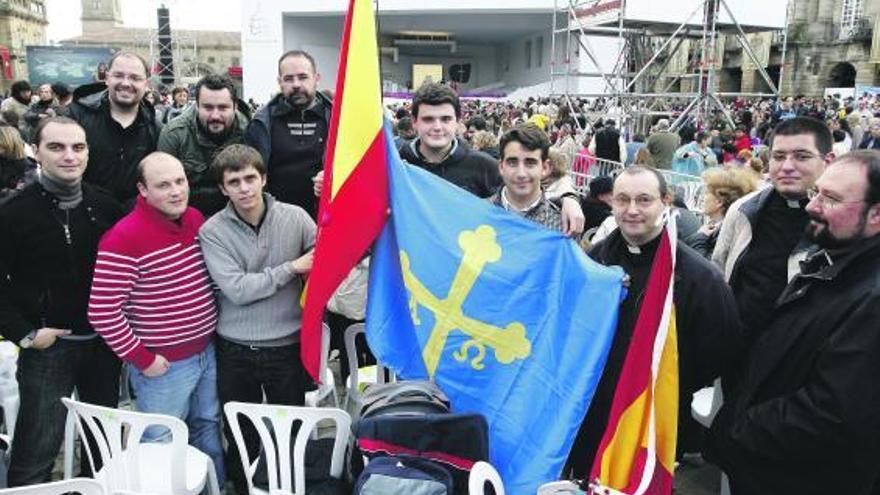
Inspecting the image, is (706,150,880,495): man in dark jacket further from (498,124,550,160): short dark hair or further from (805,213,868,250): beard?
(498,124,550,160): short dark hair

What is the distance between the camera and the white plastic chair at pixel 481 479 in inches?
91.7

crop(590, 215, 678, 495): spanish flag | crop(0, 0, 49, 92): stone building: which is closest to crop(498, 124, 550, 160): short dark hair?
crop(590, 215, 678, 495): spanish flag

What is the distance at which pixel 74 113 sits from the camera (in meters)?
3.73

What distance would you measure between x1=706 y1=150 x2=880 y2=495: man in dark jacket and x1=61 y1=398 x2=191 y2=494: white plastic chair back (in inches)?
87.1

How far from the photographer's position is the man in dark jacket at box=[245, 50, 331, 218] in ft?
12.7

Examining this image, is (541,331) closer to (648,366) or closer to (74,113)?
(648,366)

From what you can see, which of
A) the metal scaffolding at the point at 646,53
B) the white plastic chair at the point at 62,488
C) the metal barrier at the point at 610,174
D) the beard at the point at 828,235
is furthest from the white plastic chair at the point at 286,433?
the metal scaffolding at the point at 646,53

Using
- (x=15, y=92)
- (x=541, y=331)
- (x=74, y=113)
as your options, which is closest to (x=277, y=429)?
(x=541, y=331)

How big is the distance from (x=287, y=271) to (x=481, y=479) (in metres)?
1.36

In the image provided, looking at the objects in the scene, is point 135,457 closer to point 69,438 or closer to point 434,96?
point 69,438

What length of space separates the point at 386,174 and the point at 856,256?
1.86 m

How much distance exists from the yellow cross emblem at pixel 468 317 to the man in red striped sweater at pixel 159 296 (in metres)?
1.12

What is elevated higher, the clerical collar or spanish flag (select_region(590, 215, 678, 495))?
the clerical collar

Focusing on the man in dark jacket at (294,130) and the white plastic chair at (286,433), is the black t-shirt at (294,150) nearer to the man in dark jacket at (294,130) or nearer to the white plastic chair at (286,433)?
the man in dark jacket at (294,130)
